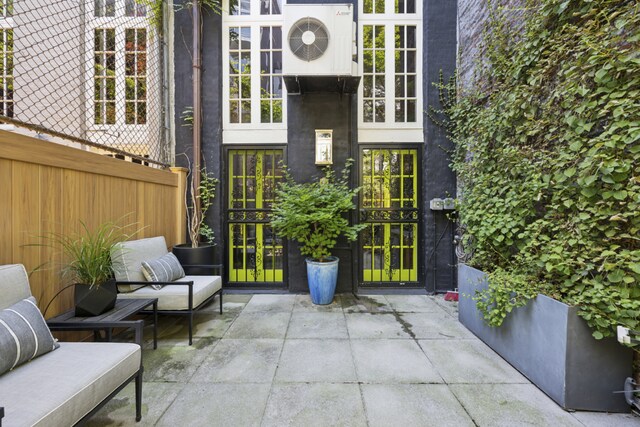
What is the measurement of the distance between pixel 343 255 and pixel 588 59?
312 cm

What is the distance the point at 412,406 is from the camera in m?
1.74

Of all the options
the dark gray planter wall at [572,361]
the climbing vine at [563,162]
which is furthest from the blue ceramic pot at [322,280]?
the dark gray planter wall at [572,361]

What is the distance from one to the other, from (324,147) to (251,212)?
4.80 ft

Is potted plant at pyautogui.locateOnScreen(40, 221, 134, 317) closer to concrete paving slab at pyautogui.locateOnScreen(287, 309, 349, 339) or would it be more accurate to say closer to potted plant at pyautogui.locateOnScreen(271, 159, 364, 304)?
concrete paving slab at pyautogui.locateOnScreen(287, 309, 349, 339)

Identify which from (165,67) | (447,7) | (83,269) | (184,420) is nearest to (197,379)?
(184,420)

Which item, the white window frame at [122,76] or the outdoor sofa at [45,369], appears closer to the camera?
the outdoor sofa at [45,369]

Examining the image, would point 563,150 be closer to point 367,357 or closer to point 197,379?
point 367,357

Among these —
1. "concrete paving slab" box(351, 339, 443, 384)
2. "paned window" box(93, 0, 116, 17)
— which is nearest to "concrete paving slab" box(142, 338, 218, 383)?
"concrete paving slab" box(351, 339, 443, 384)

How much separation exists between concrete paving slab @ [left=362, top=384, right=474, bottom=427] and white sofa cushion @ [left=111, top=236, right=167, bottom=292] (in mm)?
2270

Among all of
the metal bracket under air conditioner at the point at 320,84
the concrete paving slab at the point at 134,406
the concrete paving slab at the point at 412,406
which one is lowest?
the concrete paving slab at the point at 412,406

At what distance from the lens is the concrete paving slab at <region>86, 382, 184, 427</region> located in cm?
161

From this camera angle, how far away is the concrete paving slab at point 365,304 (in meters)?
3.36

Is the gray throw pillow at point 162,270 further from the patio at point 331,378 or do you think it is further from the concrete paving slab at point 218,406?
the concrete paving slab at point 218,406

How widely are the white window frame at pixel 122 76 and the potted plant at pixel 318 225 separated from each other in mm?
2120
